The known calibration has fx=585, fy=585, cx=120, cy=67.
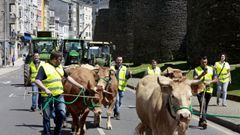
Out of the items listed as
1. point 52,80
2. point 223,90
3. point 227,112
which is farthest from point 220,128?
point 52,80

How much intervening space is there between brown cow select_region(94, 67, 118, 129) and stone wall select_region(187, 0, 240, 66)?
892 inches

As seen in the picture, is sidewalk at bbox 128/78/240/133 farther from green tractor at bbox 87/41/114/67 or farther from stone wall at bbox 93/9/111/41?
stone wall at bbox 93/9/111/41

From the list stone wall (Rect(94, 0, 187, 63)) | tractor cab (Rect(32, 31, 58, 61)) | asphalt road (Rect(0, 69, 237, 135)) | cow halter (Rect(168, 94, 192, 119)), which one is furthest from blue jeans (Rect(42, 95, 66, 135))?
stone wall (Rect(94, 0, 187, 63))

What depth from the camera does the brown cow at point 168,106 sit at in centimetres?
783

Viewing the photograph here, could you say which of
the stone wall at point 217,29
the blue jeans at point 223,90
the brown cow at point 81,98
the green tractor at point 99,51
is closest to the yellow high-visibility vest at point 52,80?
the brown cow at point 81,98

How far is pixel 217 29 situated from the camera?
37.4 meters

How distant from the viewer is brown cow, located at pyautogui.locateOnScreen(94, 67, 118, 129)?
13.1m

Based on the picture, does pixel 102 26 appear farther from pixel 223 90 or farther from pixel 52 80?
pixel 52 80

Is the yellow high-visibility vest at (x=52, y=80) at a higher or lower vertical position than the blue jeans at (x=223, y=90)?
higher

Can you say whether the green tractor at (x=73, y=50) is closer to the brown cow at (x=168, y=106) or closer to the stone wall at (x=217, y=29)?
the stone wall at (x=217, y=29)

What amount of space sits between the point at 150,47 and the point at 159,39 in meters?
1.83

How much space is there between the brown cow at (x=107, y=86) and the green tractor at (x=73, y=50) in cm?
1838

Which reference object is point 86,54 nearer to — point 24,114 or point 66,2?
point 24,114

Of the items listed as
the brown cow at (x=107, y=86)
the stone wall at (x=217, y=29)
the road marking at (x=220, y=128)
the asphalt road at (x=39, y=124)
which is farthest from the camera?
the stone wall at (x=217, y=29)
